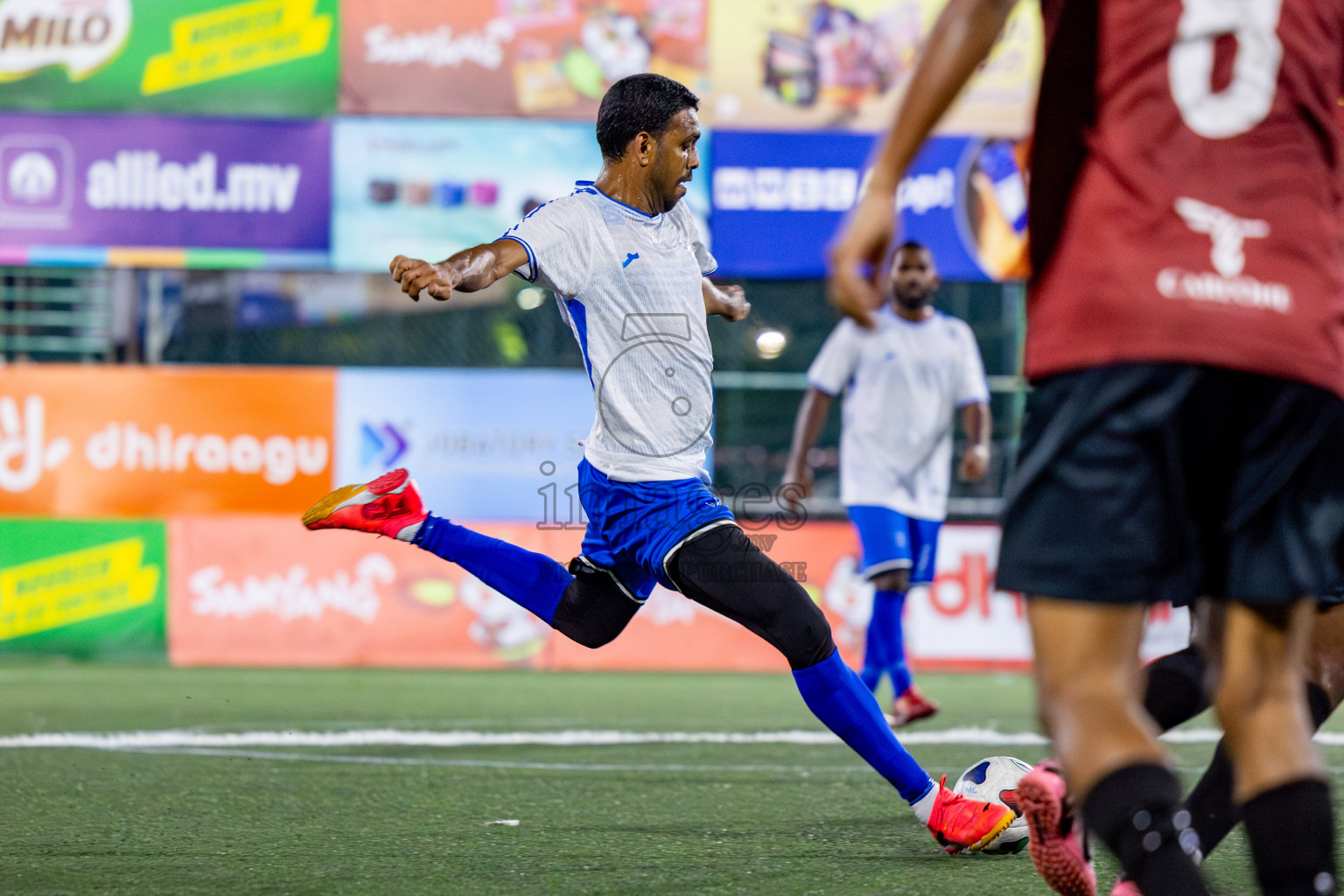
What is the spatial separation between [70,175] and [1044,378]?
11314 millimetres

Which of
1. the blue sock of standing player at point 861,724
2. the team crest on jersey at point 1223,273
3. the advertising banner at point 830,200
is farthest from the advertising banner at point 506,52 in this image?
the team crest on jersey at point 1223,273

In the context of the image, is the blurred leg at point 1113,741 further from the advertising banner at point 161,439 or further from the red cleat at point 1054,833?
the advertising banner at point 161,439

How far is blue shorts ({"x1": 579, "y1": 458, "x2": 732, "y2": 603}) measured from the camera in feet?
13.1

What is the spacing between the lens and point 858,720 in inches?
154

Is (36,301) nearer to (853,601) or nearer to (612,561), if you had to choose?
(853,601)

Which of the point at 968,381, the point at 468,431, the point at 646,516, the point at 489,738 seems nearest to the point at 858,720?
the point at 646,516

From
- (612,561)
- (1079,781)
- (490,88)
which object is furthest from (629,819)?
(490,88)

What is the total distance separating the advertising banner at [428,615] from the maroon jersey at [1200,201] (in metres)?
8.93

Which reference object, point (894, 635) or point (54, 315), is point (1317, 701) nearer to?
point (894, 635)

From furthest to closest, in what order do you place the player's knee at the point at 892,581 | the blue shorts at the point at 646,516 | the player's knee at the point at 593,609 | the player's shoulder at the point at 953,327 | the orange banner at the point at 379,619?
the orange banner at the point at 379,619 → the player's shoulder at the point at 953,327 → the player's knee at the point at 892,581 → the player's knee at the point at 593,609 → the blue shorts at the point at 646,516

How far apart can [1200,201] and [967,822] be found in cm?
220

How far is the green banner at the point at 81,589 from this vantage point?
11.0 meters

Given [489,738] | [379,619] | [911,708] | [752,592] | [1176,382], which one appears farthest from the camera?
[379,619]

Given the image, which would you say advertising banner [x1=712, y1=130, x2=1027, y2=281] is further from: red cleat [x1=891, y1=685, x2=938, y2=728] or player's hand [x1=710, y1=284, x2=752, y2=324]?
player's hand [x1=710, y1=284, x2=752, y2=324]
